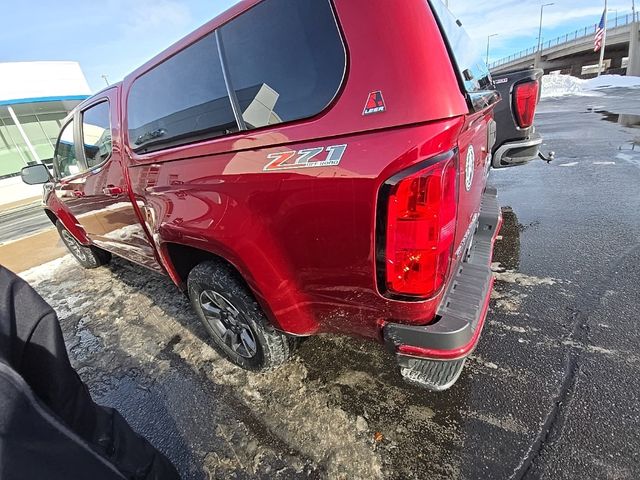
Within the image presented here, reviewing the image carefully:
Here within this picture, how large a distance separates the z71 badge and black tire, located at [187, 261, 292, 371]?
34.8 inches

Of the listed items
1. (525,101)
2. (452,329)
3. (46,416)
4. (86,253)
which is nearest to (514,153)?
(525,101)

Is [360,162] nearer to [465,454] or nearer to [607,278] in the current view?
[465,454]

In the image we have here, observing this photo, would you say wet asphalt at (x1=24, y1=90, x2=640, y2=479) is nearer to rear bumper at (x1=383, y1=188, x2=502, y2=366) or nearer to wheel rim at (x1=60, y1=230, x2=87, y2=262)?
rear bumper at (x1=383, y1=188, x2=502, y2=366)

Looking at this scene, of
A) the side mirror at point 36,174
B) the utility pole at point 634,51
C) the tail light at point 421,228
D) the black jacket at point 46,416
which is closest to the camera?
the black jacket at point 46,416

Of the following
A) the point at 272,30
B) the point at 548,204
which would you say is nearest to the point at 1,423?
the point at 272,30

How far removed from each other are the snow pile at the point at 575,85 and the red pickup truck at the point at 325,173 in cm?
3292

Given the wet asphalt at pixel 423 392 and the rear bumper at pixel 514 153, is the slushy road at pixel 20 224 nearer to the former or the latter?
the wet asphalt at pixel 423 392

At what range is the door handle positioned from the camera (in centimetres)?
265

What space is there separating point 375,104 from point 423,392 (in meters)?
1.71

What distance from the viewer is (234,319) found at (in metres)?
2.27

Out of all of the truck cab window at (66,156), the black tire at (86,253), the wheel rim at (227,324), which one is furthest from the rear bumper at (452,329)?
the black tire at (86,253)

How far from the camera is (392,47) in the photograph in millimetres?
1237

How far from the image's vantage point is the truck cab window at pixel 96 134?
2764mm

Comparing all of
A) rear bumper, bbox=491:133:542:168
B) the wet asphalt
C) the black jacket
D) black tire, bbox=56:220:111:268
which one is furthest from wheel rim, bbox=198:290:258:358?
black tire, bbox=56:220:111:268
